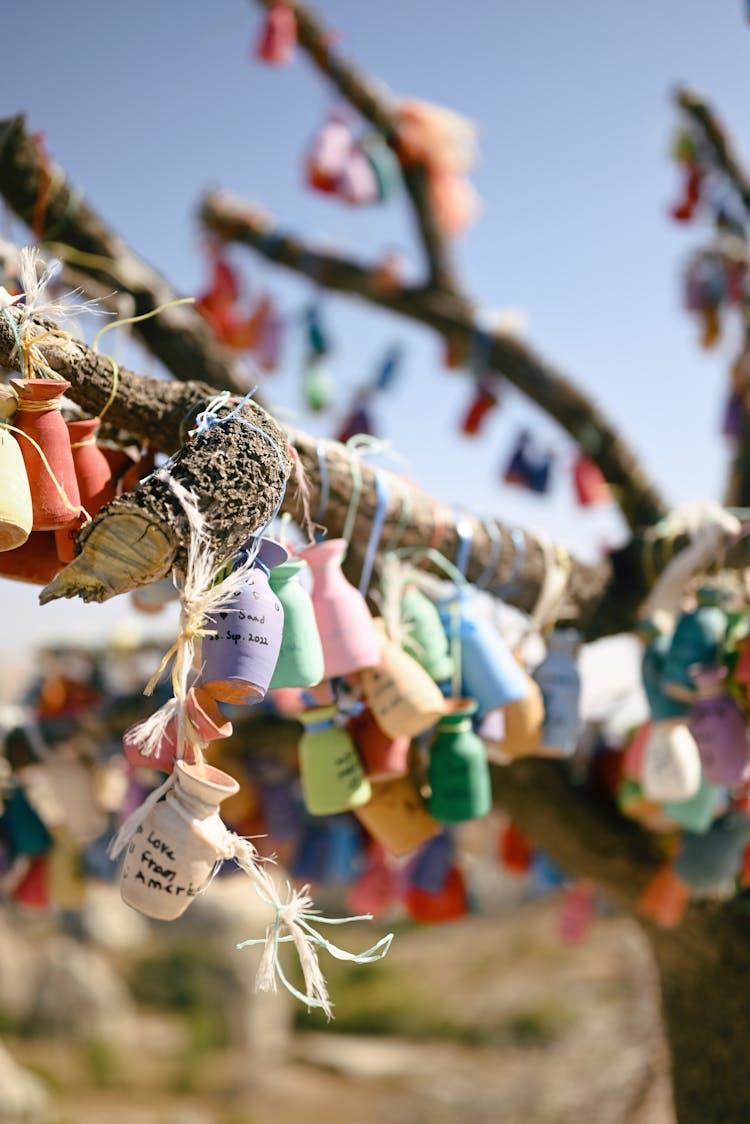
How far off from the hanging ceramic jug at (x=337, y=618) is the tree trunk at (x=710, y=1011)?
1536 mm

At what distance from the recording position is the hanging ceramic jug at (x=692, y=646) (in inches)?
67.4

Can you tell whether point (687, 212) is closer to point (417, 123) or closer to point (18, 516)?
point (417, 123)

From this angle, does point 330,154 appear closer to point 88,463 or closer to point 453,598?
point 453,598

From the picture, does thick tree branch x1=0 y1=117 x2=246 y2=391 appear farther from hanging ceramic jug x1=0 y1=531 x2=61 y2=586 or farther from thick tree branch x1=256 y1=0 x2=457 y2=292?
thick tree branch x1=256 y1=0 x2=457 y2=292

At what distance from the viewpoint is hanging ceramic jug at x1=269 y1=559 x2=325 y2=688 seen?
115 centimetres

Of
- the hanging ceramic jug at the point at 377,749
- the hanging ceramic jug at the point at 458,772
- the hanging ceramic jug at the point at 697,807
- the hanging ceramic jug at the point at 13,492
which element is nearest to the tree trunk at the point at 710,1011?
the hanging ceramic jug at the point at 697,807

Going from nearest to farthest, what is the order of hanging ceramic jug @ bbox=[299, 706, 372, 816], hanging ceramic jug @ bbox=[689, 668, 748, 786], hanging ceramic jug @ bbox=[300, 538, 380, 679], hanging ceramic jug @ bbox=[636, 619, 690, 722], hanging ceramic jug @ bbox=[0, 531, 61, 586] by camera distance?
hanging ceramic jug @ bbox=[0, 531, 61, 586], hanging ceramic jug @ bbox=[300, 538, 380, 679], hanging ceramic jug @ bbox=[299, 706, 372, 816], hanging ceramic jug @ bbox=[689, 668, 748, 786], hanging ceramic jug @ bbox=[636, 619, 690, 722]

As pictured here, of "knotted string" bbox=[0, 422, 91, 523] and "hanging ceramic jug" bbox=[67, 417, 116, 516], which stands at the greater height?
"knotted string" bbox=[0, 422, 91, 523]

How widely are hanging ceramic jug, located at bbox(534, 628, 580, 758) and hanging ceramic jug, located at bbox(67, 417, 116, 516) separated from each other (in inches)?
34.6

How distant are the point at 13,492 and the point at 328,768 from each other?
69 centimetres

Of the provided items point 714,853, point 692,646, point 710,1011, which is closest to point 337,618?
point 692,646

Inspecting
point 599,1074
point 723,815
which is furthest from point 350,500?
point 599,1074

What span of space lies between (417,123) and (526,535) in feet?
7.16

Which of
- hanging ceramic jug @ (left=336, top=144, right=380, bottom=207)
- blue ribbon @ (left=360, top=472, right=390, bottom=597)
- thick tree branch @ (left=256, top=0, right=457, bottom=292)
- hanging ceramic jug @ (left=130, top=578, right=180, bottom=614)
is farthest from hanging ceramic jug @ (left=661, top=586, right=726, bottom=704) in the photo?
hanging ceramic jug @ (left=336, top=144, right=380, bottom=207)
